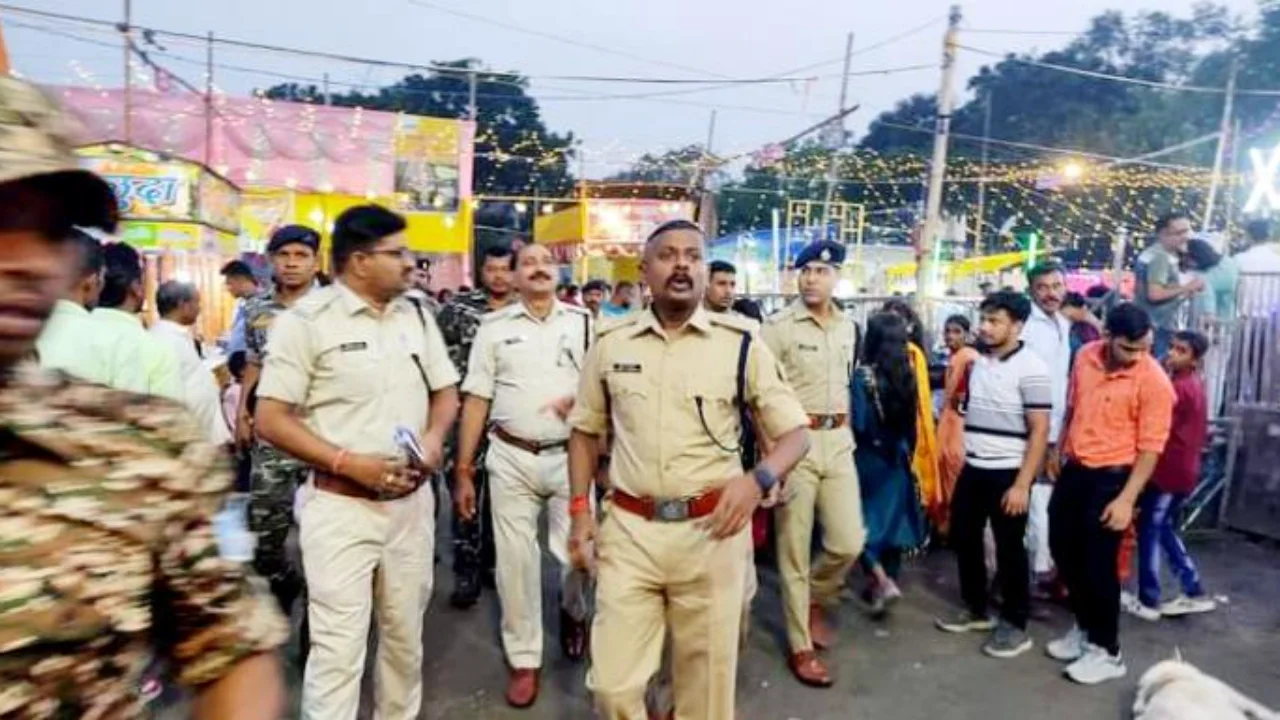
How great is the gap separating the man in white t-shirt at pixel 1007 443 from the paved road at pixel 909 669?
0.30 meters

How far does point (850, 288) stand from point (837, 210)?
572 inches

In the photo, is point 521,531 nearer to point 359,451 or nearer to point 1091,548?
point 359,451

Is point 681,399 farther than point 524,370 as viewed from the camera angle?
No

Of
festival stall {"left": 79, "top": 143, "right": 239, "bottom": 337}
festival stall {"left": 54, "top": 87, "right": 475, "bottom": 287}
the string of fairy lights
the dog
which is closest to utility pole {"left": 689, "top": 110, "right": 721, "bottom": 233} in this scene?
the string of fairy lights

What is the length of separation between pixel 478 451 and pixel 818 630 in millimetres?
2065

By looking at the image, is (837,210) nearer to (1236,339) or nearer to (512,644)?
(1236,339)

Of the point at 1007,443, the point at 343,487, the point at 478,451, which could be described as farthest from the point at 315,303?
the point at 1007,443

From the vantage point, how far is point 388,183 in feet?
59.7

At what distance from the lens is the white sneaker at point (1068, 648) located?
4871mm

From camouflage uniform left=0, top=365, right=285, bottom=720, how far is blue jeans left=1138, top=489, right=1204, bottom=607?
5540mm

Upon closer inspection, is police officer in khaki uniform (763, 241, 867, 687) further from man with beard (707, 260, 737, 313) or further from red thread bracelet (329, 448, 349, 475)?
red thread bracelet (329, 448, 349, 475)

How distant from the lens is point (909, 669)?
4.79m

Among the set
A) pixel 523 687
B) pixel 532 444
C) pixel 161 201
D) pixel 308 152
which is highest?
pixel 308 152

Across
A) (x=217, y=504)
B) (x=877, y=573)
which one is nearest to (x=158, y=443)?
(x=217, y=504)
